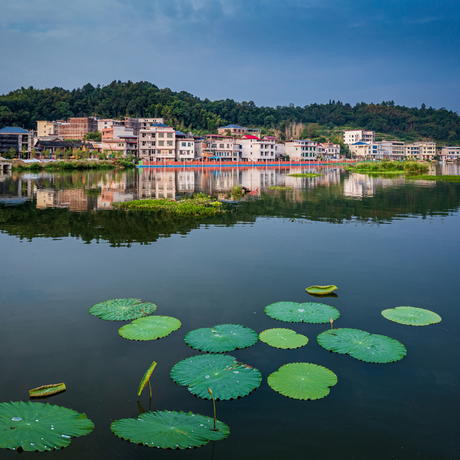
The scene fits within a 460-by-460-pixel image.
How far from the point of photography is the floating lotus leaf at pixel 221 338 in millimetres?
5516

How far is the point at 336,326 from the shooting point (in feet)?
21.0

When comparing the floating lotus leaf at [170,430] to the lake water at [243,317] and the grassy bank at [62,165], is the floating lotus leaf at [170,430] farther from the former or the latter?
the grassy bank at [62,165]

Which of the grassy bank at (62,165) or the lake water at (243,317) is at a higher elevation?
the grassy bank at (62,165)

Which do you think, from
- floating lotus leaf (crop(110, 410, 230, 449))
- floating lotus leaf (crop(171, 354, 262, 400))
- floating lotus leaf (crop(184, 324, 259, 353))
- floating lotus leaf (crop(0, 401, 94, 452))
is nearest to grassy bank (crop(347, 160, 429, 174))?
floating lotus leaf (crop(184, 324, 259, 353))

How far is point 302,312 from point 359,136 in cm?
14188

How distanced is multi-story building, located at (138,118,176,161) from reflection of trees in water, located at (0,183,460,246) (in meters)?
63.2

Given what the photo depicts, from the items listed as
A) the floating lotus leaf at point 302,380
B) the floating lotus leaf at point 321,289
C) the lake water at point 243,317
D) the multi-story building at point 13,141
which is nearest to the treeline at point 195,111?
the multi-story building at point 13,141

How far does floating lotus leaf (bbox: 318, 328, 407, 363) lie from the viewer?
5320 millimetres

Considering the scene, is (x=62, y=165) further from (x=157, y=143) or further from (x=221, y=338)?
(x=221, y=338)

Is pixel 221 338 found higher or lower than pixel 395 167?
lower

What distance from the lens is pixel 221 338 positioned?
18.8 feet

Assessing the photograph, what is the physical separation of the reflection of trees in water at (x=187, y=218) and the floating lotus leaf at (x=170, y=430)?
846 centimetres

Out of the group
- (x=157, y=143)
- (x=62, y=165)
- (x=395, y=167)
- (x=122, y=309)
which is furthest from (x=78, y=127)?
(x=122, y=309)

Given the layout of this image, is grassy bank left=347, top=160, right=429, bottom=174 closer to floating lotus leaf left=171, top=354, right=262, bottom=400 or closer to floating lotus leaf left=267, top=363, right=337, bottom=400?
floating lotus leaf left=267, top=363, right=337, bottom=400
